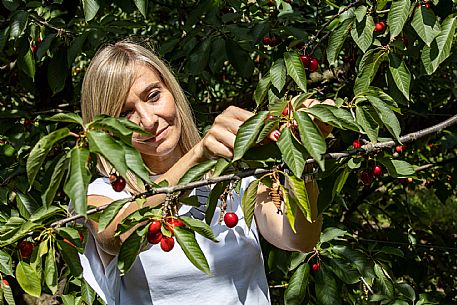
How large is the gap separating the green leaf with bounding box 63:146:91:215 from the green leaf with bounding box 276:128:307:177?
341 millimetres

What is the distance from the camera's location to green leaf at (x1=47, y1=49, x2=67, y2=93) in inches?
114

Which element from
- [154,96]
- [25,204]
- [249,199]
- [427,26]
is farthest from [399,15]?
[25,204]

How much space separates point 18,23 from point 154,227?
4.82ft

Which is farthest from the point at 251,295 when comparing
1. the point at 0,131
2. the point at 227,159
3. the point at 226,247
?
the point at 0,131

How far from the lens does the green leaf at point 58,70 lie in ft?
9.52

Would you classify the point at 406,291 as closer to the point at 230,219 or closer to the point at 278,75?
the point at 278,75

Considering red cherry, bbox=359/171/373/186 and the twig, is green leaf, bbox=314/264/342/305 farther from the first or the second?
the twig

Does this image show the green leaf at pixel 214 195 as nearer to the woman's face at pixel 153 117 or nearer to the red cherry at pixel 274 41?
the woman's face at pixel 153 117

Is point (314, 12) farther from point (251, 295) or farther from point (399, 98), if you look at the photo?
point (251, 295)

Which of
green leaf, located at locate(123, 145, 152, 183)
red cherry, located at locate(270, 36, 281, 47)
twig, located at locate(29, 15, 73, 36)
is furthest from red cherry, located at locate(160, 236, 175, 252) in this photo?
twig, located at locate(29, 15, 73, 36)

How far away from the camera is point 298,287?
2453mm

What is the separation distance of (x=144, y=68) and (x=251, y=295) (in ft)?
1.96

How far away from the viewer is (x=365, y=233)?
11.8ft

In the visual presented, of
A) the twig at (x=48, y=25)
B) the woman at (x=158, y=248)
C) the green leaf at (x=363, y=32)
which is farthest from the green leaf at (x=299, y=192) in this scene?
the twig at (x=48, y=25)
